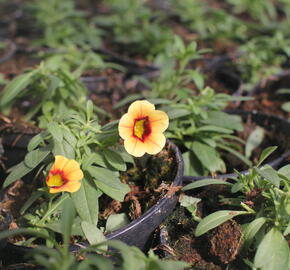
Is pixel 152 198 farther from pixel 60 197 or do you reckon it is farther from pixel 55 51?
pixel 55 51

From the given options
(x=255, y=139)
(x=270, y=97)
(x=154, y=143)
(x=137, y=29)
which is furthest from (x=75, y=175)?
(x=137, y=29)

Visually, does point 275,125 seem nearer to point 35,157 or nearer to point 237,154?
point 237,154

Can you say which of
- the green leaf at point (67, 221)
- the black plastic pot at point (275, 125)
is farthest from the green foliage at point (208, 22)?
the green leaf at point (67, 221)

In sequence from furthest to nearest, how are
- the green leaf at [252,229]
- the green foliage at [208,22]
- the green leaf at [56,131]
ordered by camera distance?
the green foliage at [208,22], the green leaf at [56,131], the green leaf at [252,229]

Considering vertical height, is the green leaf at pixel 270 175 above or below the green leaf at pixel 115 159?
above

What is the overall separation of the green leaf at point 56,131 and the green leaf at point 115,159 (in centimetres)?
21

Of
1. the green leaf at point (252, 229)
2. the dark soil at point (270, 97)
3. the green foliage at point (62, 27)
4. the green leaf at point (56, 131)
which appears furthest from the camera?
the green foliage at point (62, 27)

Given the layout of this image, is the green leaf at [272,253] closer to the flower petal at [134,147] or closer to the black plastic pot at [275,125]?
the flower petal at [134,147]

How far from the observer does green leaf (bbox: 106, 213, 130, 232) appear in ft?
5.47

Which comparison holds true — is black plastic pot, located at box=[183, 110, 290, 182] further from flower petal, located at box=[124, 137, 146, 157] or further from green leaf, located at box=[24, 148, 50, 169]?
green leaf, located at box=[24, 148, 50, 169]

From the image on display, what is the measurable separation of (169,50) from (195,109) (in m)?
1.19

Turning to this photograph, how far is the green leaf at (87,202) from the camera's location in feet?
5.16

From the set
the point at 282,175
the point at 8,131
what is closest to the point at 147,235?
the point at 282,175

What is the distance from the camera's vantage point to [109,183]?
1.62 meters
